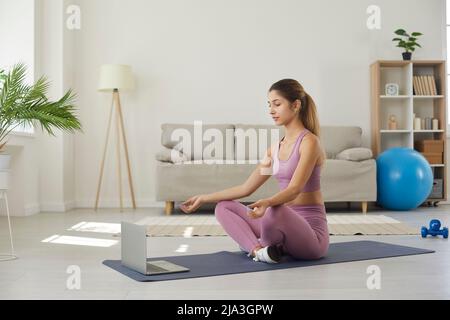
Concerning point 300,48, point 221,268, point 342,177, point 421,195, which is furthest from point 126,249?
point 300,48

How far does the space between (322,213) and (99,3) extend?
452cm

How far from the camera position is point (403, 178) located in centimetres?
586

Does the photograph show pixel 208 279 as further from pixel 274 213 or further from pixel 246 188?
pixel 246 188

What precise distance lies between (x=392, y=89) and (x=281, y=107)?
13.0 feet

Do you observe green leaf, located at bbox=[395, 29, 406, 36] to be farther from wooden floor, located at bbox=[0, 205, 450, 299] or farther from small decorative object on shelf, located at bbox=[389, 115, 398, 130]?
wooden floor, located at bbox=[0, 205, 450, 299]

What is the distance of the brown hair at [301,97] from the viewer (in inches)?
Answer: 113

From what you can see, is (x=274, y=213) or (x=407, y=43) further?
(x=407, y=43)

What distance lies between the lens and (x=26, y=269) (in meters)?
2.87

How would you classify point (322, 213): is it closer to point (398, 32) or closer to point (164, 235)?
point (164, 235)

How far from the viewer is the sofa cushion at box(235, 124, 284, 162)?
635 centimetres

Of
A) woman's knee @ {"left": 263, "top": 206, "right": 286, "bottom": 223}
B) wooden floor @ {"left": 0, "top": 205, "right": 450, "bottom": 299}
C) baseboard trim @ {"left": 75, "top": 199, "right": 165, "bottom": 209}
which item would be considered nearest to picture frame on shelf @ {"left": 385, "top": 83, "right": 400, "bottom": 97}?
baseboard trim @ {"left": 75, "top": 199, "right": 165, "bottom": 209}

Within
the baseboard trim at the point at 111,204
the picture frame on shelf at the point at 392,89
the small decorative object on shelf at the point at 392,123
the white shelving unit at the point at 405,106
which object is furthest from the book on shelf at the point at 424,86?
the baseboard trim at the point at 111,204

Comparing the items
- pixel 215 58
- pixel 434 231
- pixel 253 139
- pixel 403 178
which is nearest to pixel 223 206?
pixel 434 231

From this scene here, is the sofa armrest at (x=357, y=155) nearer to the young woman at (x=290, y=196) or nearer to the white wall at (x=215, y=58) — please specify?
the white wall at (x=215, y=58)
